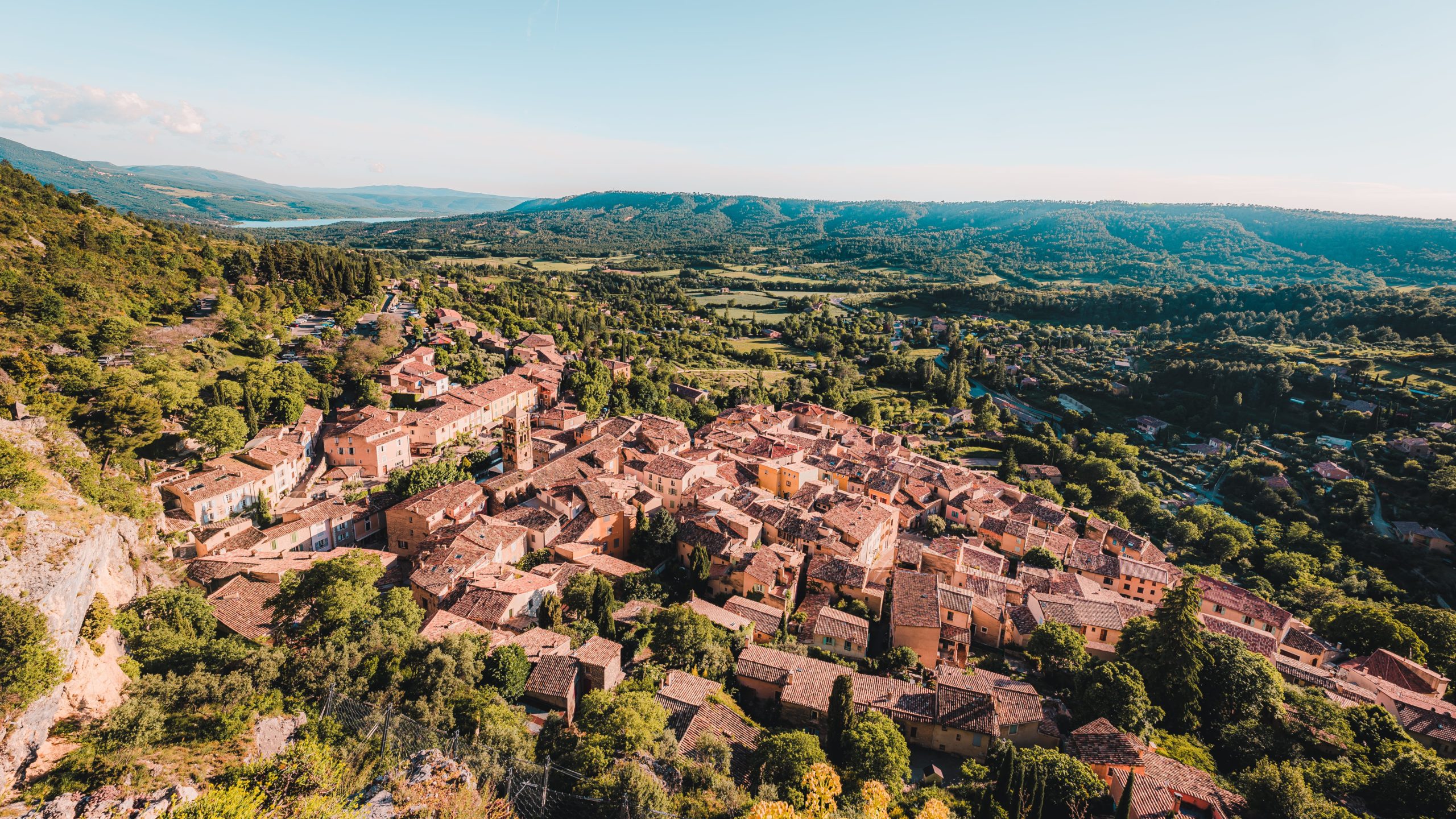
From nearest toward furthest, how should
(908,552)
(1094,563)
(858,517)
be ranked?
(908,552), (858,517), (1094,563)

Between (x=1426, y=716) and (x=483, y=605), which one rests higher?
(x=483, y=605)

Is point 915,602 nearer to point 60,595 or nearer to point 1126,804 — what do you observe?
point 1126,804

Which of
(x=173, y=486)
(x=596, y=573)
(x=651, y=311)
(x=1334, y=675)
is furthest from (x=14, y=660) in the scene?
(x=651, y=311)

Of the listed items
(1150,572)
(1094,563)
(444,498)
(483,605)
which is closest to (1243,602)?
(1150,572)

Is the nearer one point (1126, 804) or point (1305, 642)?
point (1126, 804)

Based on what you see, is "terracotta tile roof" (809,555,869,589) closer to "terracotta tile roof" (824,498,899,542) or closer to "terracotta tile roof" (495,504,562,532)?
"terracotta tile roof" (824,498,899,542)

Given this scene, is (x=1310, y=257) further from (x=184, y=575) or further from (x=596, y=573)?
(x=184, y=575)
